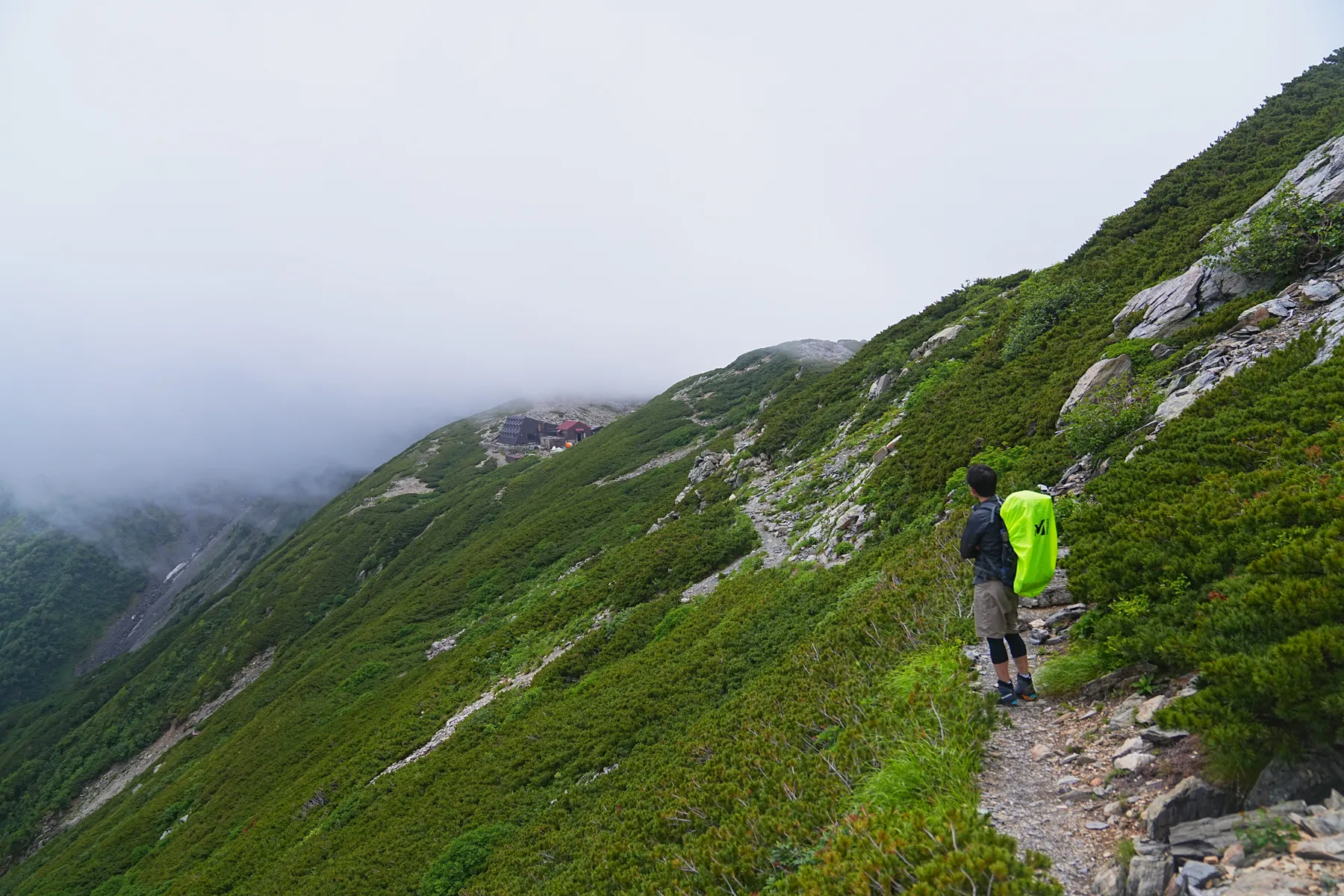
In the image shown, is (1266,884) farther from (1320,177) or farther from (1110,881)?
(1320,177)

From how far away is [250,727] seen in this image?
4009 cm

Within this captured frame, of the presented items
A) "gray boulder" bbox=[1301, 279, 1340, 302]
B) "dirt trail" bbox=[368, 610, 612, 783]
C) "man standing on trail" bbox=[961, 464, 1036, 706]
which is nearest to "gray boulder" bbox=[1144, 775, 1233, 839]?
"man standing on trail" bbox=[961, 464, 1036, 706]

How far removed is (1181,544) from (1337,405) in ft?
12.9

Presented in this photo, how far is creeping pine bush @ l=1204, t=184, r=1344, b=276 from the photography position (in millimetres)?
12867

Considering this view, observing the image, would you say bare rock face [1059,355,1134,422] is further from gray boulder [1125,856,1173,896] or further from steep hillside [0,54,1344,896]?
gray boulder [1125,856,1173,896]

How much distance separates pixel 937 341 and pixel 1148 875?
104 feet

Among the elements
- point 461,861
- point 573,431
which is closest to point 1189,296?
point 461,861

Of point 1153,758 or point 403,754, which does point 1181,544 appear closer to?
point 1153,758

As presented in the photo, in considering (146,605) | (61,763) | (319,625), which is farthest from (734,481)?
(146,605)

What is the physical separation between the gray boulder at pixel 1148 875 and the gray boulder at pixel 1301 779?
92 centimetres

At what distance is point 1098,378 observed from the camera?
14.6m

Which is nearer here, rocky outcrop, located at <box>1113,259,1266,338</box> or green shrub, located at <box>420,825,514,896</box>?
green shrub, located at <box>420,825,514,896</box>

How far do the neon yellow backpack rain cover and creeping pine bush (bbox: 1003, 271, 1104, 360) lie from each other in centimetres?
1819

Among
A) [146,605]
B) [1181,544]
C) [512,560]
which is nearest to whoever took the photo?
[1181,544]
